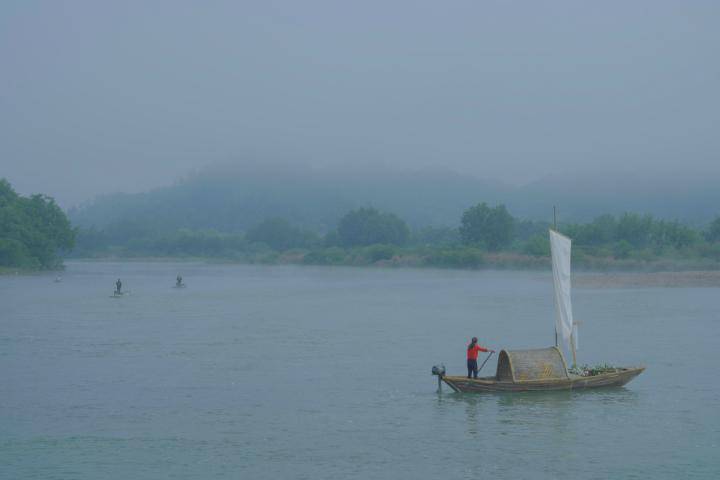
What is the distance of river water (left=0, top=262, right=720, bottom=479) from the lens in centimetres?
2100

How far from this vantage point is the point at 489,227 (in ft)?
488

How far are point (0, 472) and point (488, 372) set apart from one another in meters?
18.2

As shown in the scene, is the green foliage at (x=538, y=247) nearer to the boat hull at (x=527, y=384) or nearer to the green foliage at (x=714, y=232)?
the green foliage at (x=714, y=232)

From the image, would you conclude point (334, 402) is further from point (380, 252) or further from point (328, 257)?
point (328, 257)

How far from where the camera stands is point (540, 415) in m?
25.5

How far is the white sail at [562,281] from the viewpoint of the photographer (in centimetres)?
2814

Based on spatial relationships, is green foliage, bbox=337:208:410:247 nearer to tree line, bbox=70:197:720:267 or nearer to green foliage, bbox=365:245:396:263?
tree line, bbox=70:197:720:267

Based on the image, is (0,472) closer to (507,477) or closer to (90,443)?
(90,443)

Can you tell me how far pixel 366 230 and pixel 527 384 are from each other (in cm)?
15396

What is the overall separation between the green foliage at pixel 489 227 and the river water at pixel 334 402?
3579 inches

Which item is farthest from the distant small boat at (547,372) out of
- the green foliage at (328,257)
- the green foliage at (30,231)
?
the green foliage at (328,257)

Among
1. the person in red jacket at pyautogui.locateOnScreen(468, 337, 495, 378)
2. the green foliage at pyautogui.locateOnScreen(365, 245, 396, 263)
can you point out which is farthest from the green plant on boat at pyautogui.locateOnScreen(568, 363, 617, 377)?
the green foliage at pyautogui.locateOnScreen(365, 245, 396, 263)

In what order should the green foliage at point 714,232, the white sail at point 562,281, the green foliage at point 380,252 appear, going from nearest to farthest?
the white sail at point 562,281
the green foliage at point 714,232
the green foliage at point 380,252

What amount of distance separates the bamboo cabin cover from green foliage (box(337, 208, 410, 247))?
152385 mm
